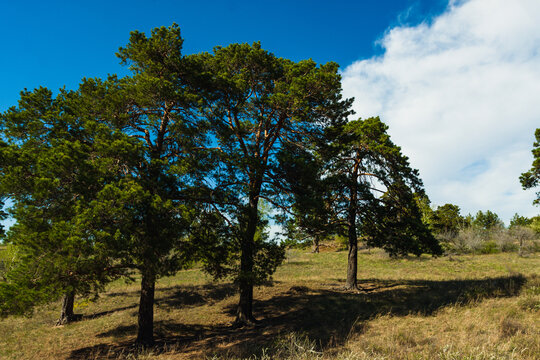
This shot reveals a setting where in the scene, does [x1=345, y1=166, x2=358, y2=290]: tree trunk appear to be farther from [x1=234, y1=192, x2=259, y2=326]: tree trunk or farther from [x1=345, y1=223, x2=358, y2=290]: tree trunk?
[x1=234, y1=192, x2=259, y2=326]: tree trunk

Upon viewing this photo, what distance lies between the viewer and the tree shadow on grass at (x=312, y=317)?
9203mm

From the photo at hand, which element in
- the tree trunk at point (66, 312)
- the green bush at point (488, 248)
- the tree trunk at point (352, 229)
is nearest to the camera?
the tree trunk at point (66, 312)

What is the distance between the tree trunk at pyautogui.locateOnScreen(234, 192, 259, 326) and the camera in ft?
35.2

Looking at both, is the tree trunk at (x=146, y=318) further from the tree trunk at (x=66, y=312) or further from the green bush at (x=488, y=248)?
the green bush at (x=488, y=248)

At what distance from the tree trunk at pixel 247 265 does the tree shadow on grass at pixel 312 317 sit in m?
0.54

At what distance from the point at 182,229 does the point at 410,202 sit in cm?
1251

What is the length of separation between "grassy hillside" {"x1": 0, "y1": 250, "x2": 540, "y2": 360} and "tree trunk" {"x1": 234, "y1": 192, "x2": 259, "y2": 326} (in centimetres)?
63

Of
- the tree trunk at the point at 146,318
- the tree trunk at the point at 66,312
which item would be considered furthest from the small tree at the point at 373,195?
the tree trunk at the point at 66,312

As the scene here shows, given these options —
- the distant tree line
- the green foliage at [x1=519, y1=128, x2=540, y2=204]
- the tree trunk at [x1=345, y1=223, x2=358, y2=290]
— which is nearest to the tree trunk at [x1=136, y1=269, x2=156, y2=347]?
the distant tree line

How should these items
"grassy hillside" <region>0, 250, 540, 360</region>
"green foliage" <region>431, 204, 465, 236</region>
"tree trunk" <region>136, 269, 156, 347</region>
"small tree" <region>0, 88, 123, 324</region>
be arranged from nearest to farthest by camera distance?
"grassy hillside" <region>0, 250, 540, 360</region> < "small tree" <region>0, 88, 123, 324</region> < "tree trunk" <region>136, 269, 156, 347</region> < "green foliage" <region>431, 204, 465, 236</region>

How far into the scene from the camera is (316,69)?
12195 mm

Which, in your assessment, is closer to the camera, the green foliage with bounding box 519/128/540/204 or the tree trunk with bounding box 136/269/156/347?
the tree trunk with bounding box 136/269/156/347

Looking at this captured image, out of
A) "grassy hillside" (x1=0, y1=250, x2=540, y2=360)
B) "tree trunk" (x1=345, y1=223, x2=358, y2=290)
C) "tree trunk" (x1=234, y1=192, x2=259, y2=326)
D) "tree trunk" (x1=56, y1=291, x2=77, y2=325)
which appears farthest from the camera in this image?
"tree trunk" (x1=345, y1=223, x2=358, y2=290)

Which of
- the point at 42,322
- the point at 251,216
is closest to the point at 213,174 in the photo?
the point at 251,216
